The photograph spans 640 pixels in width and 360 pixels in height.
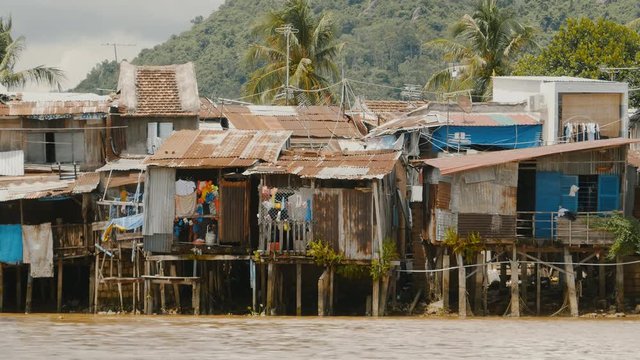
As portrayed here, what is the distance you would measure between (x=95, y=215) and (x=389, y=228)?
8.40 meters

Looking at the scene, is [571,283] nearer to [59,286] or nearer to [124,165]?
[124,165]

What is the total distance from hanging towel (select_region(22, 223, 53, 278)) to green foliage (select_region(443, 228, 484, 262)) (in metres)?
11.1

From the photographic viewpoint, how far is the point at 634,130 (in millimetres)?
45781

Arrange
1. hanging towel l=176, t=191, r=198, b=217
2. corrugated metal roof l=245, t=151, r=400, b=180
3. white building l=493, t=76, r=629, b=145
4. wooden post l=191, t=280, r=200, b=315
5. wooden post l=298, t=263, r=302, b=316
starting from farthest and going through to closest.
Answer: white building l=493, t=76, r=629, b=145 → wooden post l=191, t=280, r=200, b=315 → hanging towel l=176, t=191, r=198, b=217 → wooden post l=298, t=263, r=302, b=316 → corrugated metal roof l=245, t=151, r=400, b=180

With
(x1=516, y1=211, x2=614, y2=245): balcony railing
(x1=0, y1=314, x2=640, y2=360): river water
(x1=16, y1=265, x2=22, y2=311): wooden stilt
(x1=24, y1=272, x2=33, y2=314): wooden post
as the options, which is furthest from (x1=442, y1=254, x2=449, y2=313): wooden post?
(x1=16, y1=265, x2=22, y2=311): wooden stilt

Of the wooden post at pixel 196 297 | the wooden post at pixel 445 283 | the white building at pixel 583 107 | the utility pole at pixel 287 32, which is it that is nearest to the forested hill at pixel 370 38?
the utility pole at pixel 287 32

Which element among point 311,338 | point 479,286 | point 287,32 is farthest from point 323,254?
point 287,32

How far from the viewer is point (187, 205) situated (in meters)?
36.1

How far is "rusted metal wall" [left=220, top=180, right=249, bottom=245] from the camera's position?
3569 centimetres

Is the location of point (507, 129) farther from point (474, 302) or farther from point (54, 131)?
point (54, 131)

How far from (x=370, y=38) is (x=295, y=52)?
45.1 m

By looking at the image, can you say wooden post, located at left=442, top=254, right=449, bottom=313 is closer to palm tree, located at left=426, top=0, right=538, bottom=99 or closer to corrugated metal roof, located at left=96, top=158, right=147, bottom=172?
corrugated metal roof, located at left=96, top=158, right=147, bottom=172

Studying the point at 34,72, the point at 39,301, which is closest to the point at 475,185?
the point at 39,301

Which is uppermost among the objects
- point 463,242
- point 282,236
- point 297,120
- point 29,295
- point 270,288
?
point 297,120
